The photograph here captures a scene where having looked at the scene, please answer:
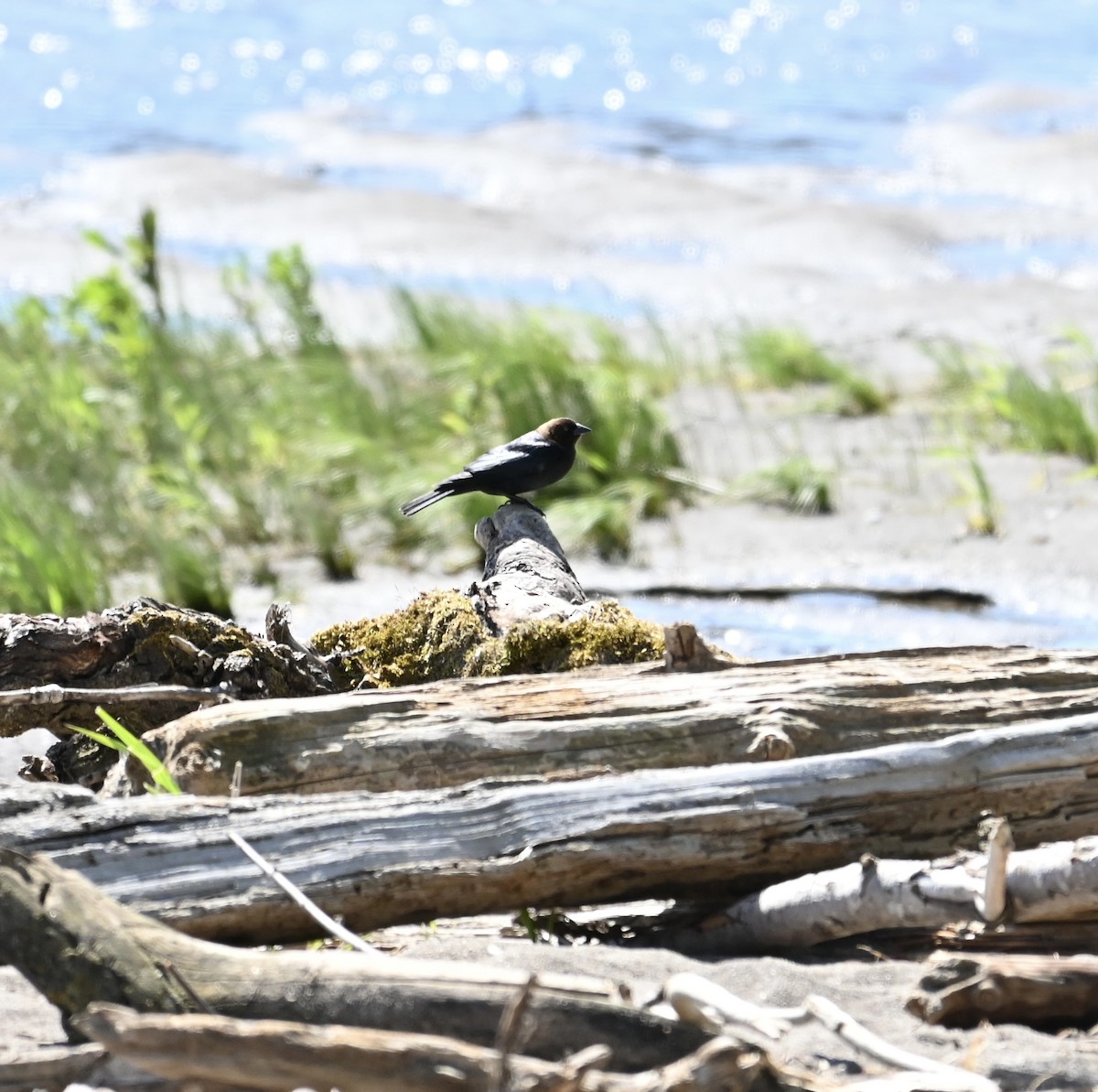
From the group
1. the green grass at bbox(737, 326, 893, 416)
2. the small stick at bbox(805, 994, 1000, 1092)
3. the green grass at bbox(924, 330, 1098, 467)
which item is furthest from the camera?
the green grass at bbox(737, 326, 893, 416)

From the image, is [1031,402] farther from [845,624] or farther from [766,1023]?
[766,1023]

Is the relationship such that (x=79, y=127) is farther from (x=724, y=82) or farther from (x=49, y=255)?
(x=724, y=82)

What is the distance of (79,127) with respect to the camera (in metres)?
20.9

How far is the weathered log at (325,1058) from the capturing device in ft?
6.37

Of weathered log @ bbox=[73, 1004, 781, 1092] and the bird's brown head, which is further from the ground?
the bird's brown head

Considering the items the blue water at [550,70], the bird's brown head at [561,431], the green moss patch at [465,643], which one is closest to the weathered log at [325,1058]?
the green moss patch at [465,643]

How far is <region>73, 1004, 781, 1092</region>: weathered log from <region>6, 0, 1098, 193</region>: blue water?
17258mm

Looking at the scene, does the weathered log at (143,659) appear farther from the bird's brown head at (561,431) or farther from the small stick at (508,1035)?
the small stick at (508,1035)

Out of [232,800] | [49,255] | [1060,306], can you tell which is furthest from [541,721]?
[49,255]

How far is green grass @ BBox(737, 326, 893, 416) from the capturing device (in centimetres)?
1012

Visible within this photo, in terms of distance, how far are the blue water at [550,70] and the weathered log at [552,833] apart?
16631 mm

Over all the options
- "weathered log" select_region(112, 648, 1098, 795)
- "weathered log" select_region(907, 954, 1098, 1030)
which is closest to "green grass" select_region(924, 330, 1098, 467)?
"weathered log" select_region(112, 648, 1098, 795)

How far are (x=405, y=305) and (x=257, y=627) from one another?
4.08 meters

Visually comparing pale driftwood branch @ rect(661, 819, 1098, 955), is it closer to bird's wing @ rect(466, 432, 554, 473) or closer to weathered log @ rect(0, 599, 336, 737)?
weathered log @ rect(0, 599, 336, 737)
